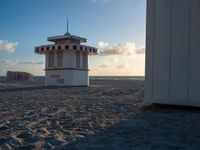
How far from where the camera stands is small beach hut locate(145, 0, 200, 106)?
5.32 metres

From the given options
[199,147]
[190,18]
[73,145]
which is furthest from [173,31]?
[73,145]

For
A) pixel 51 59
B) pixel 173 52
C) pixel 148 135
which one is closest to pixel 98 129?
pixel 148 135

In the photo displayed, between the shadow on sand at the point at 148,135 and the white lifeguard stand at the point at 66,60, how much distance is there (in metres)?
9.43

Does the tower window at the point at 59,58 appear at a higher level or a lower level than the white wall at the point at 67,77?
higher

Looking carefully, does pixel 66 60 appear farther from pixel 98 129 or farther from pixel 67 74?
pixel 98 129

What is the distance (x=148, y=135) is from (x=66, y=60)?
10.9 meters

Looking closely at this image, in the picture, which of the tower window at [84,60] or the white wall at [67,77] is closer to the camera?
the white wall at [67,77]

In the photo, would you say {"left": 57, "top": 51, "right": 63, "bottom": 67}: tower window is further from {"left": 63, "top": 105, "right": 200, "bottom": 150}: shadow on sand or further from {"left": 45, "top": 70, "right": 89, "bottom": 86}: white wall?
{"left": 63, "top": 105, "right": 200, "bottom": 150}: shadow on sand

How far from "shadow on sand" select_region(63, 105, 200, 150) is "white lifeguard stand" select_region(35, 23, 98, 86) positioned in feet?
30.9

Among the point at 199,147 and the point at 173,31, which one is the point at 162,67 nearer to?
the point at 173,31

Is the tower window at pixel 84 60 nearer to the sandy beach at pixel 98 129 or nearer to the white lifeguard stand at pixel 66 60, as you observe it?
the white lifeguard stand at pixel 66 60

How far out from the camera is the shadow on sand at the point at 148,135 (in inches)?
113

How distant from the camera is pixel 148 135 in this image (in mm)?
3344

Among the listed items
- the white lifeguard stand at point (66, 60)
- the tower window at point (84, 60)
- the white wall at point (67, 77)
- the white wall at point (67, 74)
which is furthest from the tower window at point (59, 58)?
the tower window at point (84, 60)
